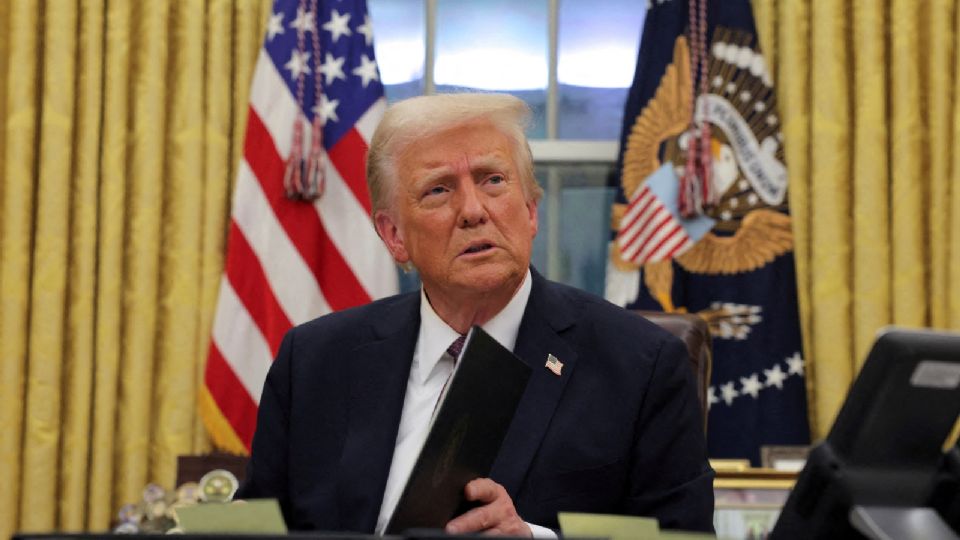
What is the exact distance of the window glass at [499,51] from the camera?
14.3 feet

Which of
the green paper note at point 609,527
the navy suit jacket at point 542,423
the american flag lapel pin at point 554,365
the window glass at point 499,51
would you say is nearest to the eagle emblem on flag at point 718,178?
the window glass at point 499,51

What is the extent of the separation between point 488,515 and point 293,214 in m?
2.30

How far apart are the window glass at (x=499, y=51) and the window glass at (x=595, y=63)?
0.07 metres

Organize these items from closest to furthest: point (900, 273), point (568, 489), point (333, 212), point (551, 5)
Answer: point (568, 489) < point (900, 273) < point (333, 212) < point (551, 5)

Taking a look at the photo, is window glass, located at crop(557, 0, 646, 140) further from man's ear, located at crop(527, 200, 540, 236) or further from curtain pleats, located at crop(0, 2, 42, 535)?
Result: man's ear, located at crop(527, 200, 540, 236)

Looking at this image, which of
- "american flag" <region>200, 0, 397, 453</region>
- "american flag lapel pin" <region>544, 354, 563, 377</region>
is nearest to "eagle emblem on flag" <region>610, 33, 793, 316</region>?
"american flag" <region>200, 0, 397, 453</region>

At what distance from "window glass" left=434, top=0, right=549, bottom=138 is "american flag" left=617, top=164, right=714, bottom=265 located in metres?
0.60

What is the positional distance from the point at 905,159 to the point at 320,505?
2316mm

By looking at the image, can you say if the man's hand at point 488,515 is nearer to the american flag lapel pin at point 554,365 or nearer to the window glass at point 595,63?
the american flag lapel pin at point 554,365

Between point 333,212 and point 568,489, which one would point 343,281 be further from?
point 568,489

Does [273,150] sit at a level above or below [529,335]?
above

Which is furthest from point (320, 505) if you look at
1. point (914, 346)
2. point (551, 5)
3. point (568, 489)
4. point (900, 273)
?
point (551, 5)

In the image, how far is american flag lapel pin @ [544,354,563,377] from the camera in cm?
215

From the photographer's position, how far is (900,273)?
3695 mm
